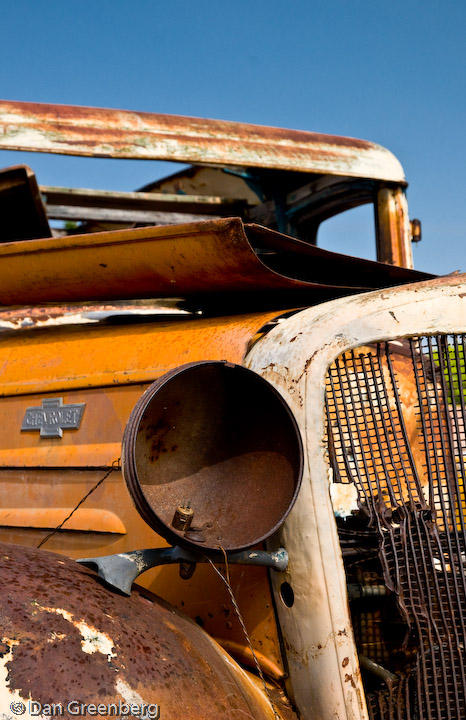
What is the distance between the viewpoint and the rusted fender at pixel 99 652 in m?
1.27

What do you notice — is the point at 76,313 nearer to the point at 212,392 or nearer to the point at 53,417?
the point at 53,417

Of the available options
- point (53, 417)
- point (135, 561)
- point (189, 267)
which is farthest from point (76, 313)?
point (135, 561)

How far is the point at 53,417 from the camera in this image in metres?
2.25

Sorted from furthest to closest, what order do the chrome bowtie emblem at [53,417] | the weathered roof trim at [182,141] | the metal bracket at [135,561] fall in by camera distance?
the weathered roof trim at [182,141], the chrome bowtie emblem at [53,417], the metal bracket at [135,561]

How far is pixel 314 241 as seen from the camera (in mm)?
3889

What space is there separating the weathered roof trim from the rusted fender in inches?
Result: 75.7

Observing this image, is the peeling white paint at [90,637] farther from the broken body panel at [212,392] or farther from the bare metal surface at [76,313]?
the bare metal surface at [76,313]

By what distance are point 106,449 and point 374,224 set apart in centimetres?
186

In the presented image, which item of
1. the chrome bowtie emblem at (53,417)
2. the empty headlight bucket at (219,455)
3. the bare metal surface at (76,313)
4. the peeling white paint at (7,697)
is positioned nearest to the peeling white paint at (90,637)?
the peeling white paint at (7,697)

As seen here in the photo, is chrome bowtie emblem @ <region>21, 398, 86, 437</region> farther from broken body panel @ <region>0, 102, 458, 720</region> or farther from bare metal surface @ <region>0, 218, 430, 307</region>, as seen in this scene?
bare metal surface @ <region>0, 218, 430, 307</region>

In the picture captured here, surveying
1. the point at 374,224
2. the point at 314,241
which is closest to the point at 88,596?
the point at 374,224

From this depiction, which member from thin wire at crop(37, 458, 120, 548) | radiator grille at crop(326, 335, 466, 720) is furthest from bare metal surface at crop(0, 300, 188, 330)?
radiator grille at crop(326, 335, 466, 720)

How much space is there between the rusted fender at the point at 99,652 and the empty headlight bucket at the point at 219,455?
20 centimetres

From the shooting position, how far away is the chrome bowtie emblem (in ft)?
7.24
